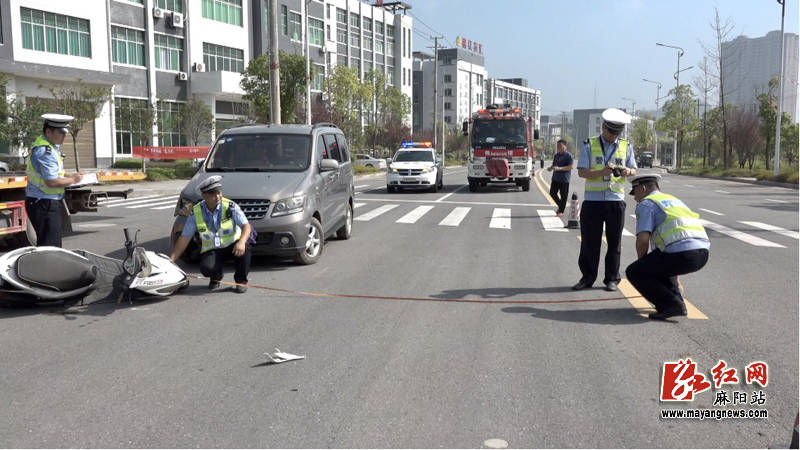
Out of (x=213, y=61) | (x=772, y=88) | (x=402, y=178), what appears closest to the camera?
(x=402, y=178)

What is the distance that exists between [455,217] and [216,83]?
1322 inches

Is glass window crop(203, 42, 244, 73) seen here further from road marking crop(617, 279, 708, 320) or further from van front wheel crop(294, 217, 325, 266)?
road marking crop(617, 279, 708, 320)

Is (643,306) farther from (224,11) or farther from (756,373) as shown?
(224,11)

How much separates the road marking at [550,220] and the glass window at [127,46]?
32.0 metres

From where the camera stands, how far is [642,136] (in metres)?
108

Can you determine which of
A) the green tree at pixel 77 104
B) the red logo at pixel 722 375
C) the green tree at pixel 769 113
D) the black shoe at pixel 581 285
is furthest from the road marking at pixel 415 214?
the green tree at pixel 769 113

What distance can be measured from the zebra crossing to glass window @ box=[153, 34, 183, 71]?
25471 millimetres

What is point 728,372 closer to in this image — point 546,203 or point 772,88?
point 546,203

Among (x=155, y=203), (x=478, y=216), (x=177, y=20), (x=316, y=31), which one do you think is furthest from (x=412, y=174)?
(x=316, y=31)

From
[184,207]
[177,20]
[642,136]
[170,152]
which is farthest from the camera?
[642,136]

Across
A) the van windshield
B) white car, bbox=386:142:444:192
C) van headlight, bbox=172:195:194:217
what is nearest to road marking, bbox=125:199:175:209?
white car, bbox=386:142:444:192

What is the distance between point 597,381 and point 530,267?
471 cm

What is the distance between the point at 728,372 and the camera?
475 cm

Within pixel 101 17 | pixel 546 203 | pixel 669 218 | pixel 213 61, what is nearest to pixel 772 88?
pixel 546 203
